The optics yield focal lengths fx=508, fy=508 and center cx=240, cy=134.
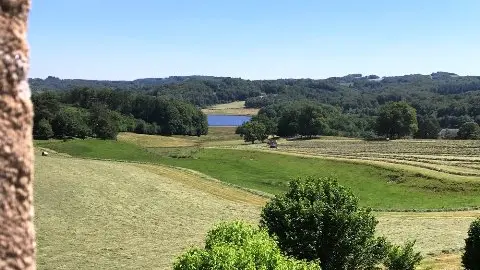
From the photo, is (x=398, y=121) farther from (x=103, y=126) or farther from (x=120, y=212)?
(x=120, y=212)

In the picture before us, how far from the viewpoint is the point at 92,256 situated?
36.9 meters

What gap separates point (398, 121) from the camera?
158 m

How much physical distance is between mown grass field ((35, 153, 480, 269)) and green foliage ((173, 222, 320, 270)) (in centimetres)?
1386

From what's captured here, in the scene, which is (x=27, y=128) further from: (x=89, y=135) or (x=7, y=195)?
(x=89, y=135)

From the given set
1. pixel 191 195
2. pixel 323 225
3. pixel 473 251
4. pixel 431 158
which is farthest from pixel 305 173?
pixel 323 225

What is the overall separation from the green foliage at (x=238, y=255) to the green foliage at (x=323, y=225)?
23.8 ft

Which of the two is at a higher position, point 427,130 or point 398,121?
point 398,121

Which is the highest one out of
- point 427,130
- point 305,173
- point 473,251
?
point 427,130

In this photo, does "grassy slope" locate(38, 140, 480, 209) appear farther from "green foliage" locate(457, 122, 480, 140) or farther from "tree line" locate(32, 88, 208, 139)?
"green foliage" locate(457, 122, 480, 140)

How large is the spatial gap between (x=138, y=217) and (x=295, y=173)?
129ft

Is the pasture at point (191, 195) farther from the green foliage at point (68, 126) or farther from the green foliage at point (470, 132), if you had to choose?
the green foliage at point (470, 132)

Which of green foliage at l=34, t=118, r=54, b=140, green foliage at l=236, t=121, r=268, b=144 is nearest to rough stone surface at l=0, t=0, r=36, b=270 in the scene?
green foliage at l=34, t=118, r=54, b=140

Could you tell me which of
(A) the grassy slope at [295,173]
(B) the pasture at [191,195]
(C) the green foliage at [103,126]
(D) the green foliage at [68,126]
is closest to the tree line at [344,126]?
(C) the green foliage at [103,126]

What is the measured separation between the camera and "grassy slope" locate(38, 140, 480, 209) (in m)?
67.9
